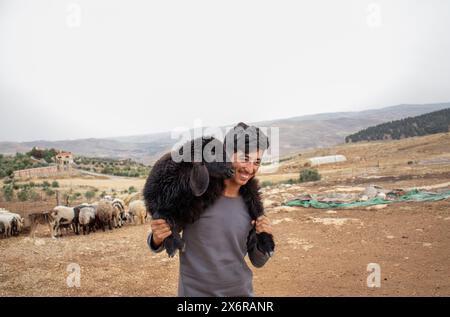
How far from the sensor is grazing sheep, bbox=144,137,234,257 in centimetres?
180

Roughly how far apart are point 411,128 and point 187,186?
59.3 metres

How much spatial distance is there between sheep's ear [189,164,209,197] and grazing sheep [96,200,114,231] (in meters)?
9.06

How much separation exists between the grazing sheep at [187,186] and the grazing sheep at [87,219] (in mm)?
8697

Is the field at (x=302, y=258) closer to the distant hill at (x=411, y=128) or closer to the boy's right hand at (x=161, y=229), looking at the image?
the boy's right hand at (x=161, y=229)

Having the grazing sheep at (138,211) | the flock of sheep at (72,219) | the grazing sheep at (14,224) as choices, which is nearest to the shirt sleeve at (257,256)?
the flock of sheep at (72,219)

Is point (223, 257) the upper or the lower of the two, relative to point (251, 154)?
lower

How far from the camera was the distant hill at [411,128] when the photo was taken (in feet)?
165

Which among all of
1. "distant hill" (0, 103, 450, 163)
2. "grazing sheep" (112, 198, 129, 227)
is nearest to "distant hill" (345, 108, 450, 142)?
"distant hill" (0, 103, 450, 163)

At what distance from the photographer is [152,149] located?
9856 cm

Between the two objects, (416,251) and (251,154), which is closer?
(251,154)

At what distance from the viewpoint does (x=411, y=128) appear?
54281mm
